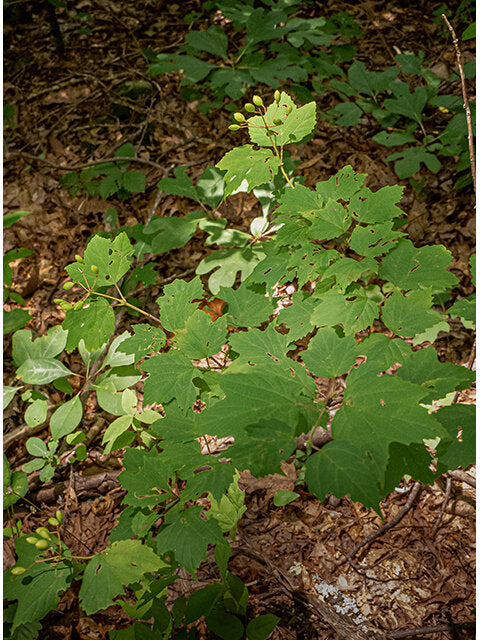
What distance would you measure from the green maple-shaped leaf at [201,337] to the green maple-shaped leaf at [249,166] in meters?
0.43

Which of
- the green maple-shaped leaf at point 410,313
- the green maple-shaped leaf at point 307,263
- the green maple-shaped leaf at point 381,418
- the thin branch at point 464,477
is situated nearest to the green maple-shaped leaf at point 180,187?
the green maple-shaped leaf at point 307,263

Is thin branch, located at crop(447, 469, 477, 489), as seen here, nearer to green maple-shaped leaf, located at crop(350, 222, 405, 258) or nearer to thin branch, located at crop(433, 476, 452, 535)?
thin branch, located at crop(433, 476, 452, 535)

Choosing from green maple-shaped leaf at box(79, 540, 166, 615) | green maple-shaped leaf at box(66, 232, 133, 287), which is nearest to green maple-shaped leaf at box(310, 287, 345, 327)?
green maple-shaped leaf at box(66, 232, 133, 287)

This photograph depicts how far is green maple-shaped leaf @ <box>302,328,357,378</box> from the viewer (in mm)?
986

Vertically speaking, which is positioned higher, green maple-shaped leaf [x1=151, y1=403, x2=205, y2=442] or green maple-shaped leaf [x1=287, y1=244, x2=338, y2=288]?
green maple-shaped leaf [x1=287, y1=244, x2=338, y2=288]

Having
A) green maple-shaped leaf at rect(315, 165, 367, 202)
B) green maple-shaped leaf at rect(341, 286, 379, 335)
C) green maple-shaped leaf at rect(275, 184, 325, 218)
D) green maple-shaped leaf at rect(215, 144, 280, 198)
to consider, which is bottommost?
green maple-shaped leaf at rect(341, 286, 379, 335)

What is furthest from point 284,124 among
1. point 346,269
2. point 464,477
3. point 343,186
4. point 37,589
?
point 37,589

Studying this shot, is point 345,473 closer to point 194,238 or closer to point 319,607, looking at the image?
point 319,607

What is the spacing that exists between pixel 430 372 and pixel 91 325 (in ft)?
3.22

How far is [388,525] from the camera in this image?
1.62 meters

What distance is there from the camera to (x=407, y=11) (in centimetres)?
355

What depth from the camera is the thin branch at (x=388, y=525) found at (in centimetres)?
157

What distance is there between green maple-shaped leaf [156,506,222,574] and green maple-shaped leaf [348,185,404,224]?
3.18 feet

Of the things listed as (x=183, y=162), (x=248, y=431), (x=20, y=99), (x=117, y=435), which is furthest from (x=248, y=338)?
(x=20, y=99)
